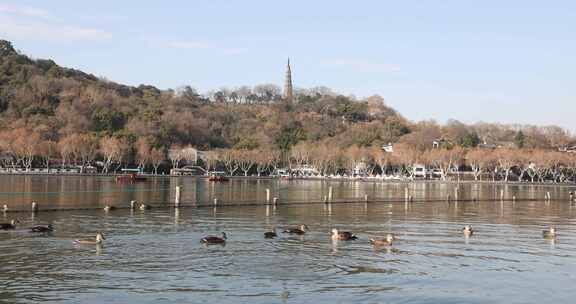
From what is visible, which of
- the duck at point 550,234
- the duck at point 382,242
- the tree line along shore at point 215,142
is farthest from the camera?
the tree line along shore at point 215,142

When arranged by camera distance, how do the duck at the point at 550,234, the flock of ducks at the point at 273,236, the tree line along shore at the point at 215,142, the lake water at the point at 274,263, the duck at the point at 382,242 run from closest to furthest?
the lake water at the point at 274,263
the flock of ducks at the point at 273,236
the duck at the point at 382,242
the duck at the point at 550,234
the tree line along shore at the point at 215,142

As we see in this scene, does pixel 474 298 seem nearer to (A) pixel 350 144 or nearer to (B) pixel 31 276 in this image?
(B) pixel 31 276

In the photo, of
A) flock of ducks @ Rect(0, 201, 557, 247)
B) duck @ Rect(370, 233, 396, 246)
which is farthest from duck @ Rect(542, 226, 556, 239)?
duck @ Rect(370, 233, 396, 246)

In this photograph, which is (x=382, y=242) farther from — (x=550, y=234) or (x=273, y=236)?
(x=550, y=234)

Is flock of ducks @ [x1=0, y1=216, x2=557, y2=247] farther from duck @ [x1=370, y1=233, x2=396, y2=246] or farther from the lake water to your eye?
the lake water

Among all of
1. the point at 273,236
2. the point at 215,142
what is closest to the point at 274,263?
the point at 273,236

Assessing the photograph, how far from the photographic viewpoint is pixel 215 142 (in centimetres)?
18262

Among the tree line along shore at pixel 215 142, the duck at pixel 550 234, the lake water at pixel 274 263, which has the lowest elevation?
the lake water at pixel 274 263

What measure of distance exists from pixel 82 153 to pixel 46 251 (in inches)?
4424

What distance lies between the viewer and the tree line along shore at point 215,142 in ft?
458

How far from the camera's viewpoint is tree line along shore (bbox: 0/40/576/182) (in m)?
140

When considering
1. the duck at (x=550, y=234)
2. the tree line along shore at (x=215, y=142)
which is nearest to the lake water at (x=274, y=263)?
the duck at (x=550, y=234)

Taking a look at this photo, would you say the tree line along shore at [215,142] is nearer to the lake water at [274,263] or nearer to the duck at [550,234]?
the lake water at [274,263]

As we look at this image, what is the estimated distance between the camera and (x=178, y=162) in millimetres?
155125
